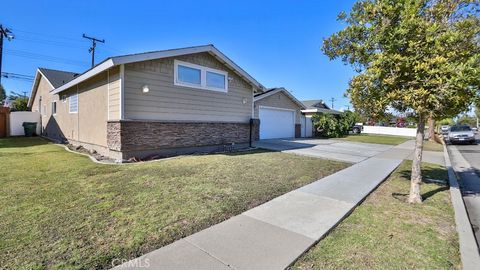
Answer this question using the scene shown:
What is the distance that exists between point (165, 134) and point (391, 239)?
767 centimetres

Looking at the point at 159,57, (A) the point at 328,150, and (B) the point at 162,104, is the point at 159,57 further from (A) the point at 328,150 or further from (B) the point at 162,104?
(A) the point at 328,150

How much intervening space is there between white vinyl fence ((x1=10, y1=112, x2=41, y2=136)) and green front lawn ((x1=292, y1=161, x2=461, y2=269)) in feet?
75.1

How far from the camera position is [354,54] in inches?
207

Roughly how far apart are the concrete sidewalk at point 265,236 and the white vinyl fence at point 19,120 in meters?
21.7

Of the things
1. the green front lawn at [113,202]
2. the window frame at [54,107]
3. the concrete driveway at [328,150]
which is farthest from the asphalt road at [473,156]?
the window frame at [54,107]

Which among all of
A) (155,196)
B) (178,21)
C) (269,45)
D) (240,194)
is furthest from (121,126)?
(269,45)

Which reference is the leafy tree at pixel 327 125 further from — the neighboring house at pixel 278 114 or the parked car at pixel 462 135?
the parked car at pixel 462 135

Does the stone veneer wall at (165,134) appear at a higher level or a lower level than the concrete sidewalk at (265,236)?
higher

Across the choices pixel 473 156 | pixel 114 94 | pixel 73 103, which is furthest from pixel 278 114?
pixel 73 103

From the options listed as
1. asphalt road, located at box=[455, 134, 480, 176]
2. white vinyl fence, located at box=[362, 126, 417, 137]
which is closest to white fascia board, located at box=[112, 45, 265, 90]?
asphalt road, located at box=[455, 134, 480, 176]

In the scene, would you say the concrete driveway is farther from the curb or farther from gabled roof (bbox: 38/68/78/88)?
gabled roof (bbox: 38/68/78/88)

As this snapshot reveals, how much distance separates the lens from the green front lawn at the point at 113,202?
2.87 m

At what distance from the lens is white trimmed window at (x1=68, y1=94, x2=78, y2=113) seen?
12.0 metres

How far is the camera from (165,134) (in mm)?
9227
